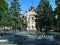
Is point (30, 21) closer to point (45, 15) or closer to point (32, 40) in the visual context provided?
point (45, 15)

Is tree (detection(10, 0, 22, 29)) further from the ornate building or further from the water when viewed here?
the water

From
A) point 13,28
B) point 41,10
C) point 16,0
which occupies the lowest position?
point 13,28

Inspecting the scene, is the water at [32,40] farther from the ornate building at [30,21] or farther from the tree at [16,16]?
the ornate building at [30,21]

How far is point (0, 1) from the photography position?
20234 mm

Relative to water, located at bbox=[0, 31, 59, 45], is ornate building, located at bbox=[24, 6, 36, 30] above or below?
above

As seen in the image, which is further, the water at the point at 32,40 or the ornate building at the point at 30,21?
the ornate building at the point at 30,21

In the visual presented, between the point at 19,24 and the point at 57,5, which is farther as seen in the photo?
the point at 19,24

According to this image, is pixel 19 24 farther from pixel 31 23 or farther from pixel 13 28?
pixel 31 23

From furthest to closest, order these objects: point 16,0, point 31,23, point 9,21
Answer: point 31,23 → point 16,0 → point 9,21

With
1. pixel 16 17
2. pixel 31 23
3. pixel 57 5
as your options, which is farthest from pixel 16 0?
pixel 57 5

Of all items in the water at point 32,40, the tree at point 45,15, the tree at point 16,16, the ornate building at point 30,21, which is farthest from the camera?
the ornate building at point 30,21

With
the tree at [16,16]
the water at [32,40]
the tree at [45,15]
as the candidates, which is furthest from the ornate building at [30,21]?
the water at [32,40]

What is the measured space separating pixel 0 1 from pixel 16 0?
40.8 m

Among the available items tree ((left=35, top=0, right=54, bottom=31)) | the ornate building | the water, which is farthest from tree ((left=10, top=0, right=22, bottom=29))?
the water
